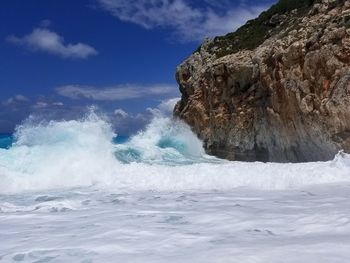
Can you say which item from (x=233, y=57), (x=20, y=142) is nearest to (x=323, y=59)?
(x=233, y=57)

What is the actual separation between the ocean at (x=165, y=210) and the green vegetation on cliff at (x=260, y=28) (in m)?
11.8

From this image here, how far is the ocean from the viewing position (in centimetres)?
484

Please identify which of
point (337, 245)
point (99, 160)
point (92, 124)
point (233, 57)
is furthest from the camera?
point (233, 57)

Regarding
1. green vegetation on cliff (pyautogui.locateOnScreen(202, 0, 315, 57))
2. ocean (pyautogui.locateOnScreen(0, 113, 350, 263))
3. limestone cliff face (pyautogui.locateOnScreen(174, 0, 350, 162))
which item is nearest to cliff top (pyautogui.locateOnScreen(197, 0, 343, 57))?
green vegetation on cliff (pyautogui.locateOnScreen(202, 0, 315, 57))

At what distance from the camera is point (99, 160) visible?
14.3 meters

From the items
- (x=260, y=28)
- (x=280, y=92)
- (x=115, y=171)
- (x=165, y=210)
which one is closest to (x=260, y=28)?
(x=260, y=28)

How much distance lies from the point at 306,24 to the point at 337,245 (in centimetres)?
1504

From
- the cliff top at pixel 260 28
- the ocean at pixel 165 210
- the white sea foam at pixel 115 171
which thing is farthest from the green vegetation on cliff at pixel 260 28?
the ocean at pixel 165 210

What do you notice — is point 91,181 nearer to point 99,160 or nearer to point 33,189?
point 33,189

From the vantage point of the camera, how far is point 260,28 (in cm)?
2627

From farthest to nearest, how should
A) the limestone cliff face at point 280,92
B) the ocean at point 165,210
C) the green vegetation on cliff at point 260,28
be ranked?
the green vegetation on cliff at point 260,28 < the limestone cliff face at point 280,92 < the ocean at point 165,210

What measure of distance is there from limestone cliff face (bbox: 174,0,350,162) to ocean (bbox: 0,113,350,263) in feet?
9.35

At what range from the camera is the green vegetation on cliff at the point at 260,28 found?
23656mm

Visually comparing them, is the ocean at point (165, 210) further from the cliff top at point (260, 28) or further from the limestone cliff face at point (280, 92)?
the cliff top at point (260, 28)
